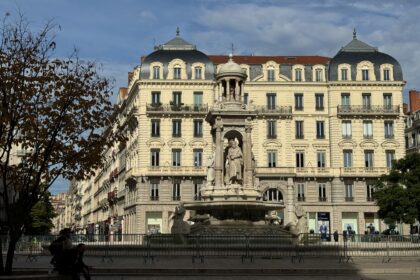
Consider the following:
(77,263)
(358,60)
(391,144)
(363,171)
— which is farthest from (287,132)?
(77,263)

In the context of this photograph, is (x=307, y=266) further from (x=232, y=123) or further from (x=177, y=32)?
(x=177, y=32)

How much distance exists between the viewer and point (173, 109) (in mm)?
63625

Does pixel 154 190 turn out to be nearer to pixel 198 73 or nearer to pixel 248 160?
pixel 198 73

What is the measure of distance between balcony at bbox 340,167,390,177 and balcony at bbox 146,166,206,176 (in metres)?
14.5

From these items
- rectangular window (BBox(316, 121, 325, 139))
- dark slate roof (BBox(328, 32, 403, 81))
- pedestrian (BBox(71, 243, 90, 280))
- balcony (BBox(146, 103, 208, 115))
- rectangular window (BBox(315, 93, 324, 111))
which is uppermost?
dark slate roof (BBox(328, 32, 403, 81))

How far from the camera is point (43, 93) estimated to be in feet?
55.4

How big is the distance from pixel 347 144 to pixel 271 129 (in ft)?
26.1

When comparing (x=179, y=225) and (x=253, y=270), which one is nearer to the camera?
(x=253, y=270)

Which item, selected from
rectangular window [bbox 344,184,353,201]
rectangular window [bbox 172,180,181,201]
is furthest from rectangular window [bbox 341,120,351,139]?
rectangular window [bbox 172,180,181,201]

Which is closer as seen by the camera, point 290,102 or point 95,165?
point 95,165

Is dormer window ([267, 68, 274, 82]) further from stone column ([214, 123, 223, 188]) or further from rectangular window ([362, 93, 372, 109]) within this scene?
stone column ([214, 123, 223, 188])

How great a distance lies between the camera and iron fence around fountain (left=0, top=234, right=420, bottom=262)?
82.7 feet

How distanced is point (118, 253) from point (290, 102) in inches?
1672

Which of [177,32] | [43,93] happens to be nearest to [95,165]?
[43,93]
